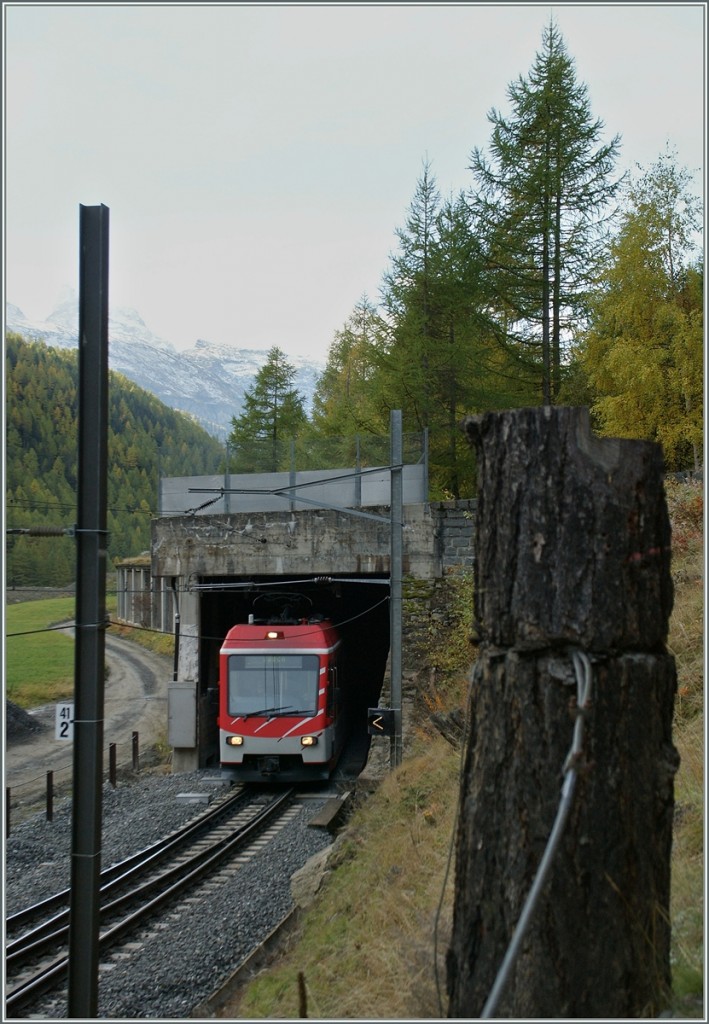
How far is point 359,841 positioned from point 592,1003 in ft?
22.5

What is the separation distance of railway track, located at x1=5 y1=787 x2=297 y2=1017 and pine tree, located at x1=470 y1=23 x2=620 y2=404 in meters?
11.5

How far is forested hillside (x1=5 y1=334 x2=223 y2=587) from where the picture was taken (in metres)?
13.8

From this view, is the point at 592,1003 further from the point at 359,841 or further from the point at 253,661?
the point at 253,661

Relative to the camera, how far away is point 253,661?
15969 millimetres

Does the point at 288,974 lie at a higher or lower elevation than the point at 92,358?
lower

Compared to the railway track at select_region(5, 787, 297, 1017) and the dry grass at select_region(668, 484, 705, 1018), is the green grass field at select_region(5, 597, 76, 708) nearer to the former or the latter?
the railway track at select_region(5, 787, 297, 1017)

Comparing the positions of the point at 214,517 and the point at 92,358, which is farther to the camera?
the point at 214,517

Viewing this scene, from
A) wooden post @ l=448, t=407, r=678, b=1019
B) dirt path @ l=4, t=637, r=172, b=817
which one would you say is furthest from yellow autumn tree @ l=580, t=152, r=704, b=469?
wooden post @ l=448, t=407, r=678, b=1019

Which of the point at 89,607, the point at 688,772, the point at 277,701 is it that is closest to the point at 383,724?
the point at 277,701

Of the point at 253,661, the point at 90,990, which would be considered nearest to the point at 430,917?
the point at 90,990

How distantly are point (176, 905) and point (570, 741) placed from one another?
353 inches

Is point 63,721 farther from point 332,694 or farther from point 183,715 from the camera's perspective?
point 183,715

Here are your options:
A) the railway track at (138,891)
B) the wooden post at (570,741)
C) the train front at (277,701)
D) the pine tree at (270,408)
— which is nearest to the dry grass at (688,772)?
the wooden post at (570,741)

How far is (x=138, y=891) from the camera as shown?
10.4 m
